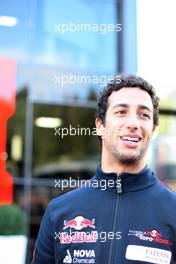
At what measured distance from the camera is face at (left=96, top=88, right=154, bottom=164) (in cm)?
165

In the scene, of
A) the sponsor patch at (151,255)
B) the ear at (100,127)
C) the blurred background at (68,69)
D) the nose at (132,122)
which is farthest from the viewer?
the blurred background at (68,69)

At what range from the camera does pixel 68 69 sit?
2.80 m

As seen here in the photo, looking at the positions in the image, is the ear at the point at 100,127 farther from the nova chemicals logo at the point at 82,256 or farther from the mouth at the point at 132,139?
the nova chemicals logo at the point at 82,256

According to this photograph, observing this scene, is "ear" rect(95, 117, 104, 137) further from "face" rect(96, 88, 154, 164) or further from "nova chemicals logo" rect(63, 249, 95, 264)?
"nova chemicals logo" rect(63, 249, 95, 264)

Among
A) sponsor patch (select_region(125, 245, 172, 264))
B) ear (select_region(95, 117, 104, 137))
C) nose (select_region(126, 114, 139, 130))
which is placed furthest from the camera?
ear (select_region(95, 117, 104, 137))

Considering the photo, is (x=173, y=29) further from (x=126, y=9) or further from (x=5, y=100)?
(x=5, y=100)

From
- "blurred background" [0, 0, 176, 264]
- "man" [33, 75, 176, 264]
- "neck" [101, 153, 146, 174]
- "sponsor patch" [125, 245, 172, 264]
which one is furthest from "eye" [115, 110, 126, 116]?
"sponsor patch" [125, 245, 172, 264]

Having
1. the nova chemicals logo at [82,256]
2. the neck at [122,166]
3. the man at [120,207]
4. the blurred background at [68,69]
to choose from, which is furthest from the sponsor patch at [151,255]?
the blurred background at [68,69]

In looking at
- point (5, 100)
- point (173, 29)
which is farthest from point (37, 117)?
point (173, 29)

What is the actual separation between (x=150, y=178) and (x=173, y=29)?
3.20 feet

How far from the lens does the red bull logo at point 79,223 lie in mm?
1648

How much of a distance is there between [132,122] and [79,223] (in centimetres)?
36

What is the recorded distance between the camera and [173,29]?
7.89ft

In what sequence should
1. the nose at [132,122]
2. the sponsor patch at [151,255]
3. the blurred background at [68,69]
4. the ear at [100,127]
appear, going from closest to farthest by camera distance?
the sponsor patch at [151,255]
the nose at [132,122]
the ear at [100,127]
the blurred background at [68,69]
